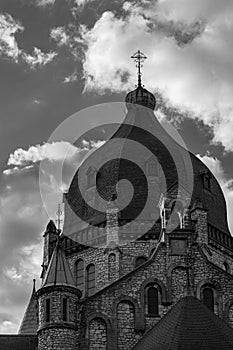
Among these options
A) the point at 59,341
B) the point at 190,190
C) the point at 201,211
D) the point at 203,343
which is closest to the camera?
the point at 203,343

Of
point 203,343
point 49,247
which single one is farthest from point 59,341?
point 49,247

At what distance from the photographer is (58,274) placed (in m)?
35.7

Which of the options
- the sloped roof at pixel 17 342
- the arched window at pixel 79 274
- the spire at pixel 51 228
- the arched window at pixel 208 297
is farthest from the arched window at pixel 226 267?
the sloped roof at pixel 17 342

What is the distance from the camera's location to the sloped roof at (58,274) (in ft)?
116

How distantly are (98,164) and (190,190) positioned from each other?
7.13 m

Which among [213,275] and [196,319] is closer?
[196,319]

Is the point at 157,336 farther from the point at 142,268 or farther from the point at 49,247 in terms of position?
the point at 49,247

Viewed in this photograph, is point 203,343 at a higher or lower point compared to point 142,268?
lower

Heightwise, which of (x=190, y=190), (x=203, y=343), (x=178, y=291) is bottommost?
(x=203, y=343)

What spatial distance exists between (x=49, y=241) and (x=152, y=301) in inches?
681

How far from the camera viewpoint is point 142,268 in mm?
36719

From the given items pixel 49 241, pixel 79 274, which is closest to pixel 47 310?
pixel 79 274

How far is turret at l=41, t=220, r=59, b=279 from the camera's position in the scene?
169 feet

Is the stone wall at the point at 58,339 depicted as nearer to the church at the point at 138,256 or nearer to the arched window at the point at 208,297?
the church at the point at 138,256
